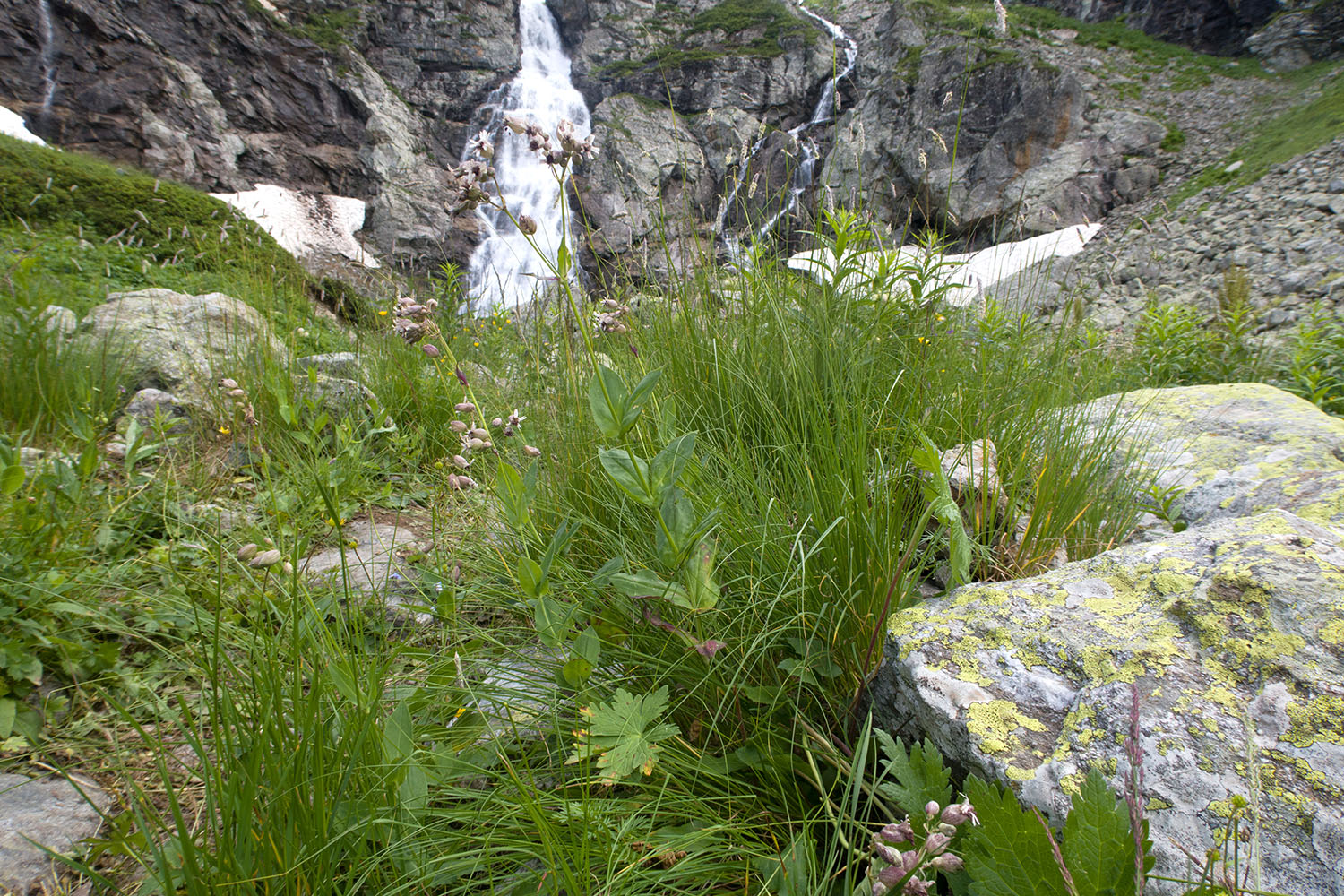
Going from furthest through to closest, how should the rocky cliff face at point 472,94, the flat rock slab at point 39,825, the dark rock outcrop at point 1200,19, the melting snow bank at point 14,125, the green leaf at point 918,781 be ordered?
the dark rock outcrop at point 1200,19, the rocky cliff face at point 472,94, the melting snow bank at point 14,125, the flat rock slab at point 39,825, the green leaf at point 918,781

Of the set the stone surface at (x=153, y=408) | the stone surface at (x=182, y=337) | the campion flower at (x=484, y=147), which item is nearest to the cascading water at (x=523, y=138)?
the stone surface at (x=182, y=337)

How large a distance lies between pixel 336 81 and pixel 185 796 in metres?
29.2

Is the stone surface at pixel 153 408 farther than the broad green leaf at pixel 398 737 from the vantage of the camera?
Yes

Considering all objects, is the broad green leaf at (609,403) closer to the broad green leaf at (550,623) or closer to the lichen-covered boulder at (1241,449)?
the broad green leaf at (550,623)

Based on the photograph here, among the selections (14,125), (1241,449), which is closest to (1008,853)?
(1241,449)

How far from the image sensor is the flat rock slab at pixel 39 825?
45.3 inches

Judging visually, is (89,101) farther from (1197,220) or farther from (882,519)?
(1197,220)

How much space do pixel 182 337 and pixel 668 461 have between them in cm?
445

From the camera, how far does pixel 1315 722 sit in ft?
2.81

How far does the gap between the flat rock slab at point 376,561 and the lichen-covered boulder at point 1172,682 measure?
1.52m

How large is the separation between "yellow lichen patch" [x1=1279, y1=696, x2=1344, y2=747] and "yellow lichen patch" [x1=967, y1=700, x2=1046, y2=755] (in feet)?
1.04

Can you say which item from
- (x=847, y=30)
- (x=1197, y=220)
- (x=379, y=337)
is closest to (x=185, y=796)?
(x=379, y=337)

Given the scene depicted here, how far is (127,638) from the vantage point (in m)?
1.78

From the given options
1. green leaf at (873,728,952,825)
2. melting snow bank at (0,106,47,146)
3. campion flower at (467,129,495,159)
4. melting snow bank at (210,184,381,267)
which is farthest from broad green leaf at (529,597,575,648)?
melting snow bank at (0,106,47,146)
